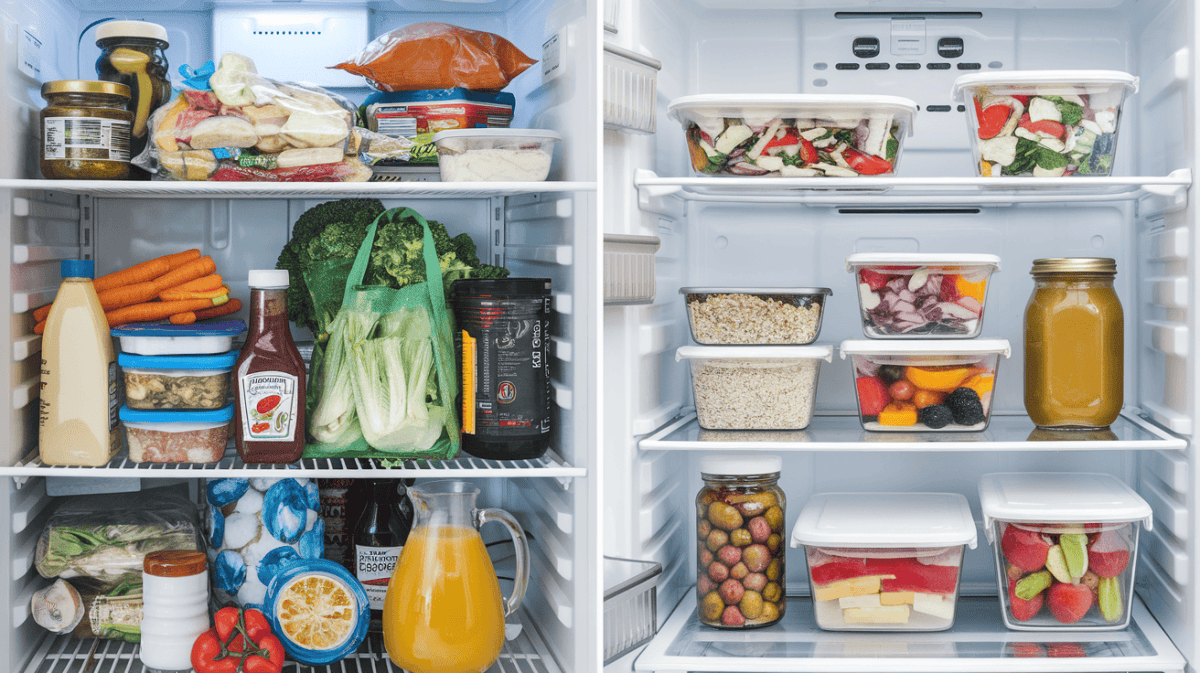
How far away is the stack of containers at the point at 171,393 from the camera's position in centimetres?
136

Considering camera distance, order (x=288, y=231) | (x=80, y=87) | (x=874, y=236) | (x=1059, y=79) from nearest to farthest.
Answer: (x=80, y=87) → (x=1059, y=79) → (x=288, y=231) → (x=874, y=236)

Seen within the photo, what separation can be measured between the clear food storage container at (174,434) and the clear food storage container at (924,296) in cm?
105

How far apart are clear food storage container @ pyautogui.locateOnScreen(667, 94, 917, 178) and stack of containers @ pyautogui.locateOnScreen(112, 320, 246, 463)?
2.75 feet

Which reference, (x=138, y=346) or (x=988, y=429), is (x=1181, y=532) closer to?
(x=988, y=429)

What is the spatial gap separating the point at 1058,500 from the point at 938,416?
0.24 m

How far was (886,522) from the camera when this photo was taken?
5.14 feet

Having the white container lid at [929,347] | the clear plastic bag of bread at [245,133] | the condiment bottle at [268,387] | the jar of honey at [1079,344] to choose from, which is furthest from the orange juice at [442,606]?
the jar of honey at [1079,344]

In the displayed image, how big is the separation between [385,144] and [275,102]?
6.6 inches

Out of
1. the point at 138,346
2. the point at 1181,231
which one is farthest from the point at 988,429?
the point at 138,346

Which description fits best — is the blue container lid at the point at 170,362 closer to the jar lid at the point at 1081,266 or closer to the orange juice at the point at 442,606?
the orange juice at the point at 442,606

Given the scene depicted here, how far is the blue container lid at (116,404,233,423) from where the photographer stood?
1.36 meters

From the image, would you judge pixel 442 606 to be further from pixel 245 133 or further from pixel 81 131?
pixel 81 131

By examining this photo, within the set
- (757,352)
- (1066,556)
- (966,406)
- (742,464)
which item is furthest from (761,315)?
(1066,556)

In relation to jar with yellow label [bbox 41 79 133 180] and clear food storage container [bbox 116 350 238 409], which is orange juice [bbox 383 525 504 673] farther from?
jar with yellow label [bbox 41 79 133 180]
